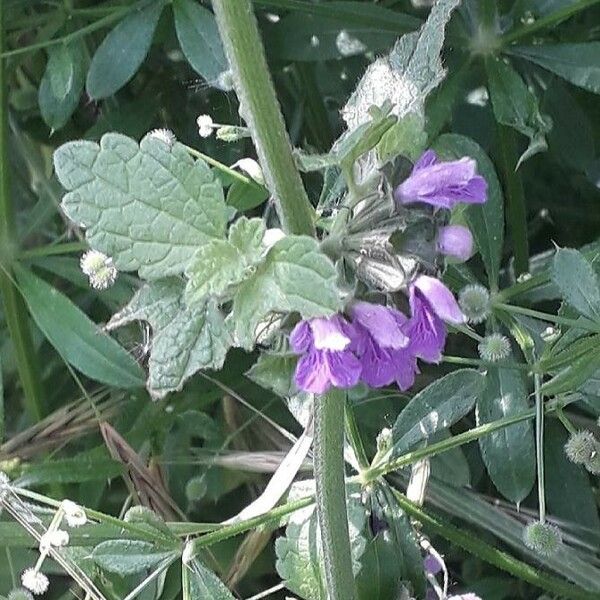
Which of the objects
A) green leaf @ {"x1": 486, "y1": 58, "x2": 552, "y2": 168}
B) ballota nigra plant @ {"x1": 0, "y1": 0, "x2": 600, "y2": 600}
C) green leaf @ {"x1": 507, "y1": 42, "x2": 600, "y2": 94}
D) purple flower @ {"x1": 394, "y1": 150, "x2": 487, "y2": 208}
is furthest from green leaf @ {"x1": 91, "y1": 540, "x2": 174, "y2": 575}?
green leaf @ {"x1": 507, "y1": 42, "x2": 600, "y2": 94}

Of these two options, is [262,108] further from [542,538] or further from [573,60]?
[573,60]

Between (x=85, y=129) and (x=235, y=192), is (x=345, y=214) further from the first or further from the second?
(x=85, y=129)

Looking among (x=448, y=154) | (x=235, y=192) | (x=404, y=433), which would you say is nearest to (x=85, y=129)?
(x=235, y=192)

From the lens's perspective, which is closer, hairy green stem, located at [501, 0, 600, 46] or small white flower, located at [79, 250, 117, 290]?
small white flower, located at [79, 250, 117, 290]

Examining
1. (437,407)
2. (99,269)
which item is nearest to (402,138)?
(99,269)

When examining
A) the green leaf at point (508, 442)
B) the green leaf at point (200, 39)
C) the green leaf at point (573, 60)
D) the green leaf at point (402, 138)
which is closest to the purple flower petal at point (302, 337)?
the green leaf at point (402, 138)

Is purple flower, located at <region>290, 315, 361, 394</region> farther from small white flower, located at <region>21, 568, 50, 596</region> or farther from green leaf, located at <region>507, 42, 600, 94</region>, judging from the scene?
green leaf, located at <region>507, 42, 600, 94</region>

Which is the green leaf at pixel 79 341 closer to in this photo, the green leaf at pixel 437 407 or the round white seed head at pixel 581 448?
the green leaf at pixel 437 407
